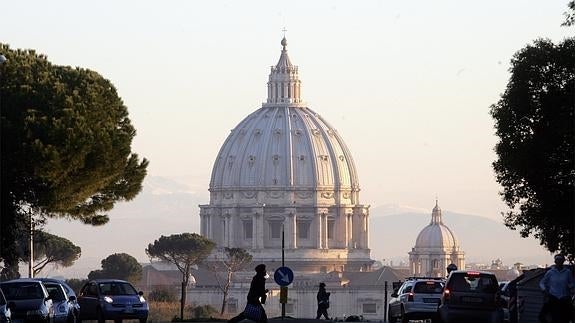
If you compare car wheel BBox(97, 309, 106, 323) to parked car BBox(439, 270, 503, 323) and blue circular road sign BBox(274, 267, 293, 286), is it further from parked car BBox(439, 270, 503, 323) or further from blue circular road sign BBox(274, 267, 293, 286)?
parked car BBox(439, 270, 503, 323)

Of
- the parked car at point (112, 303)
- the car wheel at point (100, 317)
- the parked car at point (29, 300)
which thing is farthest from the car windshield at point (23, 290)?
the car wheel at point (100, 317)

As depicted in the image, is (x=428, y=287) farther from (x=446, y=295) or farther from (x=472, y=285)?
(x=446, y=295)

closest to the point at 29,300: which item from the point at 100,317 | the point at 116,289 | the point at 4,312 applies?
the point at 4,312

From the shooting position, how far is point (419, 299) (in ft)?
155

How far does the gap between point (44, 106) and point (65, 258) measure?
342 ft

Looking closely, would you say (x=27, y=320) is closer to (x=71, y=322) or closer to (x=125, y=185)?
(x=71, y=322)

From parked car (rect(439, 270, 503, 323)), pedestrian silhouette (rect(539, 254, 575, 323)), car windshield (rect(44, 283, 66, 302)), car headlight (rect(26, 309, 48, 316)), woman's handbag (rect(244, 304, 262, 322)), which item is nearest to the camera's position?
pedestrian silhouette (rect(539, 254, 575, 323))

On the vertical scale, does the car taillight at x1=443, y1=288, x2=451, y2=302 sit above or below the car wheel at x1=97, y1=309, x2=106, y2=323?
above

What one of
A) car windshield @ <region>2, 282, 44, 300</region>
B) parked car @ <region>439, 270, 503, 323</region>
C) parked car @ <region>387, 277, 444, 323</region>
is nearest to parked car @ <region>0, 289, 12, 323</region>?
car windshield @ <region>2, 282, 44, 300</region>

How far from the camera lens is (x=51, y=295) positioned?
4316 centimetres

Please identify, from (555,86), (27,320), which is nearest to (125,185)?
(555,86)

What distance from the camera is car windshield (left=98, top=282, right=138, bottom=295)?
48.6 m

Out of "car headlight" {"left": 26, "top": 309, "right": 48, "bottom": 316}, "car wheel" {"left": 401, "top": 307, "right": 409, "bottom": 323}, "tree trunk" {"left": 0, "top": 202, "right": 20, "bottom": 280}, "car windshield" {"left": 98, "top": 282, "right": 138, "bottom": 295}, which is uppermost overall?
"tree trunk" {"left": 0, "top": 202, "right": 20, "bottom": 280}

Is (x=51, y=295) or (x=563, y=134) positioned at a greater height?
(x=563, y=134)
